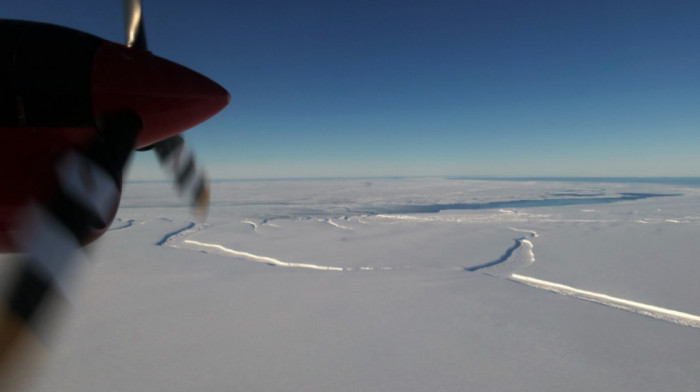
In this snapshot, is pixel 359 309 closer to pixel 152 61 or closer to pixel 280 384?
pixel 280 384

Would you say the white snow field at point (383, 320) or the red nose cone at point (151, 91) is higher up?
the red nose cone at point (151, 91)

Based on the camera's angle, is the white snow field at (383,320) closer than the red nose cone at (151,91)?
No

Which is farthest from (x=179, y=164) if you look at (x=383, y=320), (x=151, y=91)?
(x=383, y=320)

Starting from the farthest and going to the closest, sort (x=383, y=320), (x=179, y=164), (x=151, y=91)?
1. (x=383, y=320)
2. (x=179, y=164)
3. (x=151, y=91)

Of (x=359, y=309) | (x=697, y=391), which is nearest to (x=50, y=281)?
(x=359, y=309)

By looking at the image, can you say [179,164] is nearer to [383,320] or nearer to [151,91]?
[151,91]
